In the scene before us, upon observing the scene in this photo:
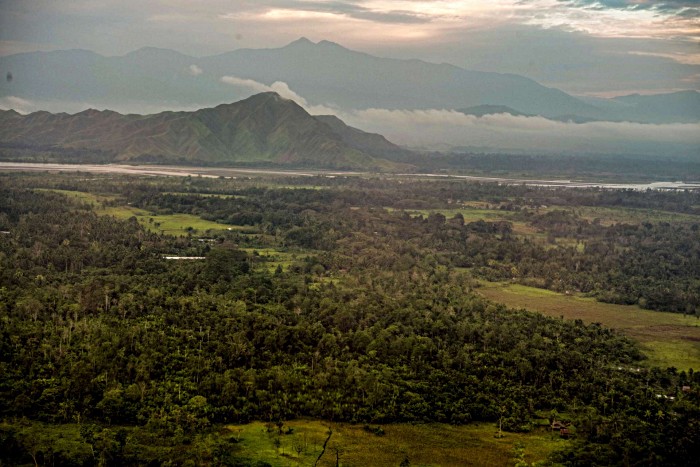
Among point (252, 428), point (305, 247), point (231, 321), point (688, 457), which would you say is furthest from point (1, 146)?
point (688, 457)

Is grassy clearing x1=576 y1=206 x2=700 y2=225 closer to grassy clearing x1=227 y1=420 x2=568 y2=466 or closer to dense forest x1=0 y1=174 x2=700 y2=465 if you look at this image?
dense forest x1=0 y1=174 x2=700 y2=465

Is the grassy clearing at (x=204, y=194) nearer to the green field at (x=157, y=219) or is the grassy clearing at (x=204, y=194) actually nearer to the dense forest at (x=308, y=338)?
the green field at (x=157, y=219)

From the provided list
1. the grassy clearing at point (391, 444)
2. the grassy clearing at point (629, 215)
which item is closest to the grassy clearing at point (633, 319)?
the grassy clearing at point (391, 444)

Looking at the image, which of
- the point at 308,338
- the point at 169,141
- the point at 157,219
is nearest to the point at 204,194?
the point at 157,219

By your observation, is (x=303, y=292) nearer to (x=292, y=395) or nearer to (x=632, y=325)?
(x=292, y=395)

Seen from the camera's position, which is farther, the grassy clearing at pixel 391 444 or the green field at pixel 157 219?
the green field at pixel 157 219
